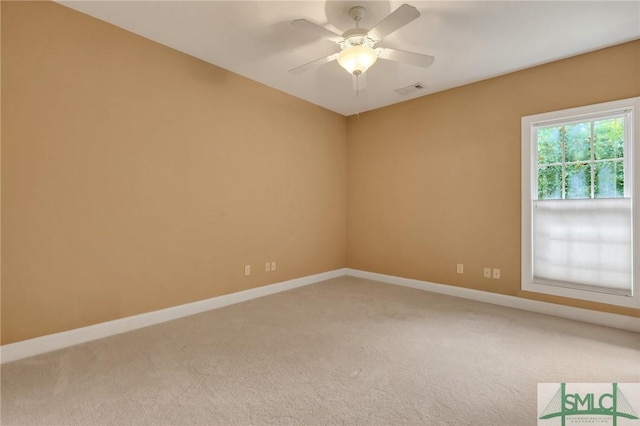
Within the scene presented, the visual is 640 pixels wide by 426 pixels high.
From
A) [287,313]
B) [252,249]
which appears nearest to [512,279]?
[287,313]

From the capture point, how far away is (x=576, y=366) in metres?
2.05

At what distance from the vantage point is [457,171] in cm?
379

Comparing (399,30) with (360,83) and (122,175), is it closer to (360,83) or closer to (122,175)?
(360,83)

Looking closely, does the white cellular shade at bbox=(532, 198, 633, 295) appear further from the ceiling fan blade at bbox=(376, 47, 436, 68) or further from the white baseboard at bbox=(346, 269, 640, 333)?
the ceiling fan blade at bbox=(376, 47, 436, 68)

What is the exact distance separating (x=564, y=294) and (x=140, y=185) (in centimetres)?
428

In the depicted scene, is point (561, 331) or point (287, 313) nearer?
point (561, 331)

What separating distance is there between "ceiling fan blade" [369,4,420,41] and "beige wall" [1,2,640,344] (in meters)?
1.98

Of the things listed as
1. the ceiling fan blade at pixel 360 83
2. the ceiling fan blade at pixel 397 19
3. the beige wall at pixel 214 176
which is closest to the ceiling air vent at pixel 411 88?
the beige wall at pixel 214 176

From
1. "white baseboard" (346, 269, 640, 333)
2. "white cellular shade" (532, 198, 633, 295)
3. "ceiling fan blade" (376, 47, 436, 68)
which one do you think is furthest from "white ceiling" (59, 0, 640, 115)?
"white baseboard" (346, 269, 640, 333)

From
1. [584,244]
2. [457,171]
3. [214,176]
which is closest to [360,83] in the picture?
[457,171]

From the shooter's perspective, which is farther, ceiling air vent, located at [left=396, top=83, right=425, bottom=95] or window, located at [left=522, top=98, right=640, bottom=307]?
ceiling air vent, located at [left=396, top=83, right=425, bottom=95]

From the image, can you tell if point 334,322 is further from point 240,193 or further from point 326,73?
point 326,73

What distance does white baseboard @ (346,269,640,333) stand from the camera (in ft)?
8.94

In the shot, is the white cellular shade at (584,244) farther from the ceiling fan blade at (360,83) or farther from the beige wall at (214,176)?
the ceiling fan blade at (360,83)
